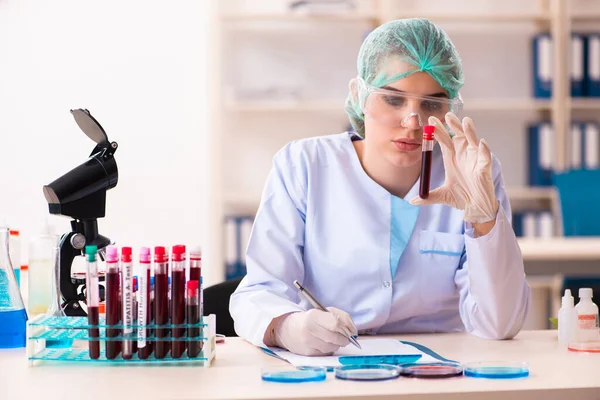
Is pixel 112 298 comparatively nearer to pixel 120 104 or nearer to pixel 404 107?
pixel 404 107

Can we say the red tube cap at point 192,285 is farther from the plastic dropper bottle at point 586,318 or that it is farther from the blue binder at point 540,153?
the blue binder at point 540,153

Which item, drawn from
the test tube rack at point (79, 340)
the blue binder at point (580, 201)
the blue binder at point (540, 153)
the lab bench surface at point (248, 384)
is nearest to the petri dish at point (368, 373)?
the lab bench surface at point (248, 384)

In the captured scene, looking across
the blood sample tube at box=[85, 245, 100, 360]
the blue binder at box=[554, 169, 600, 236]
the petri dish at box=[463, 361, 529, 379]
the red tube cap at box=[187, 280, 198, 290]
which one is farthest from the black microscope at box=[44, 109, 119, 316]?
the blue binder at box=[554, 169, 600, 236]

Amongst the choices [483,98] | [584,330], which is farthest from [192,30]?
[584,330]

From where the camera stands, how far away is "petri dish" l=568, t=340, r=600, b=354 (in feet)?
4.85

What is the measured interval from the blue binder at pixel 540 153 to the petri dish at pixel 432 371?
10.8 feet

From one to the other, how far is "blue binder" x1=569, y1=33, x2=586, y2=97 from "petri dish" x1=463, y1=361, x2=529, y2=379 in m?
3.36

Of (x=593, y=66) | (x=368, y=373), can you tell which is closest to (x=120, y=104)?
(x=593, y=66)

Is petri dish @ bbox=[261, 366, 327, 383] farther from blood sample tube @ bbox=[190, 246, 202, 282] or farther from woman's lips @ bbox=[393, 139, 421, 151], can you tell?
woman's lips @ bbox=[393, 139, 421, 151]

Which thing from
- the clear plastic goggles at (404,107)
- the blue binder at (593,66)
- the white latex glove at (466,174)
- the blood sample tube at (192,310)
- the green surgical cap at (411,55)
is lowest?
the blood sample tube at (192,310)

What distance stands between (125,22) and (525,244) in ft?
8.16

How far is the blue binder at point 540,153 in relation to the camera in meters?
4.34

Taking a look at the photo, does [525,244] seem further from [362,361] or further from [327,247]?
[362,361]

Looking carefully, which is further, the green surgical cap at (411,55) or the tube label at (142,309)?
the green surgical cap at (411,55)
